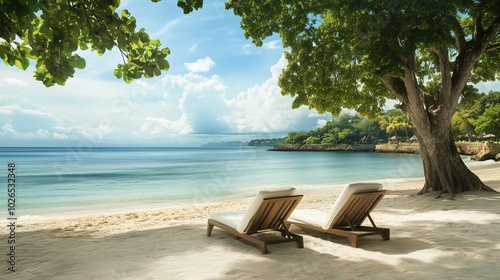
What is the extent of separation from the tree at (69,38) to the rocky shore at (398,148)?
45.9 metres

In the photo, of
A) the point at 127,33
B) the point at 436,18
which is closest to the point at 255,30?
the point at 436,18

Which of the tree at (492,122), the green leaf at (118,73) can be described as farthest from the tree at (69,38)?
the tree at (492,122)

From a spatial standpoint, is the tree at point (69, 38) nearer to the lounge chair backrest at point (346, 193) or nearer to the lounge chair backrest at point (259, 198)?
the lounge chair backrest at point (259, 198)

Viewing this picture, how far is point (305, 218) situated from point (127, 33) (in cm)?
500

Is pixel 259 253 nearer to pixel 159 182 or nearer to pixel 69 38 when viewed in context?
pixel 69 38

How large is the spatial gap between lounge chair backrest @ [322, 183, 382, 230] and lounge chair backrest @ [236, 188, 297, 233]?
32.7 inches

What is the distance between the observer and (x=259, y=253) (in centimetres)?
622

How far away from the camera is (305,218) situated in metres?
A: 7.54

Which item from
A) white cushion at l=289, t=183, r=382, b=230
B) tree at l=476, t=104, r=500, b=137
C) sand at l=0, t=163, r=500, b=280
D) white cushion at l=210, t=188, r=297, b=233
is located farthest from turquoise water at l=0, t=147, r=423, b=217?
tree at l=476, t=104, r=500, b=137

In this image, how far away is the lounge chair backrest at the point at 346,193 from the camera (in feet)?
21.3

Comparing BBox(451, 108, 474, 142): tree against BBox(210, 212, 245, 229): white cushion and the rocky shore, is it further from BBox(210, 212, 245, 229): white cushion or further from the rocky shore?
BBox(210, 212, 245, 229): white cushion

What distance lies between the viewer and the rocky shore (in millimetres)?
43938

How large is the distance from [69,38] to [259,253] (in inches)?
169

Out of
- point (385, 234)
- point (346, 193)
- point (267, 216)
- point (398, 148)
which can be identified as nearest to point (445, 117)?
point (385, 234)
